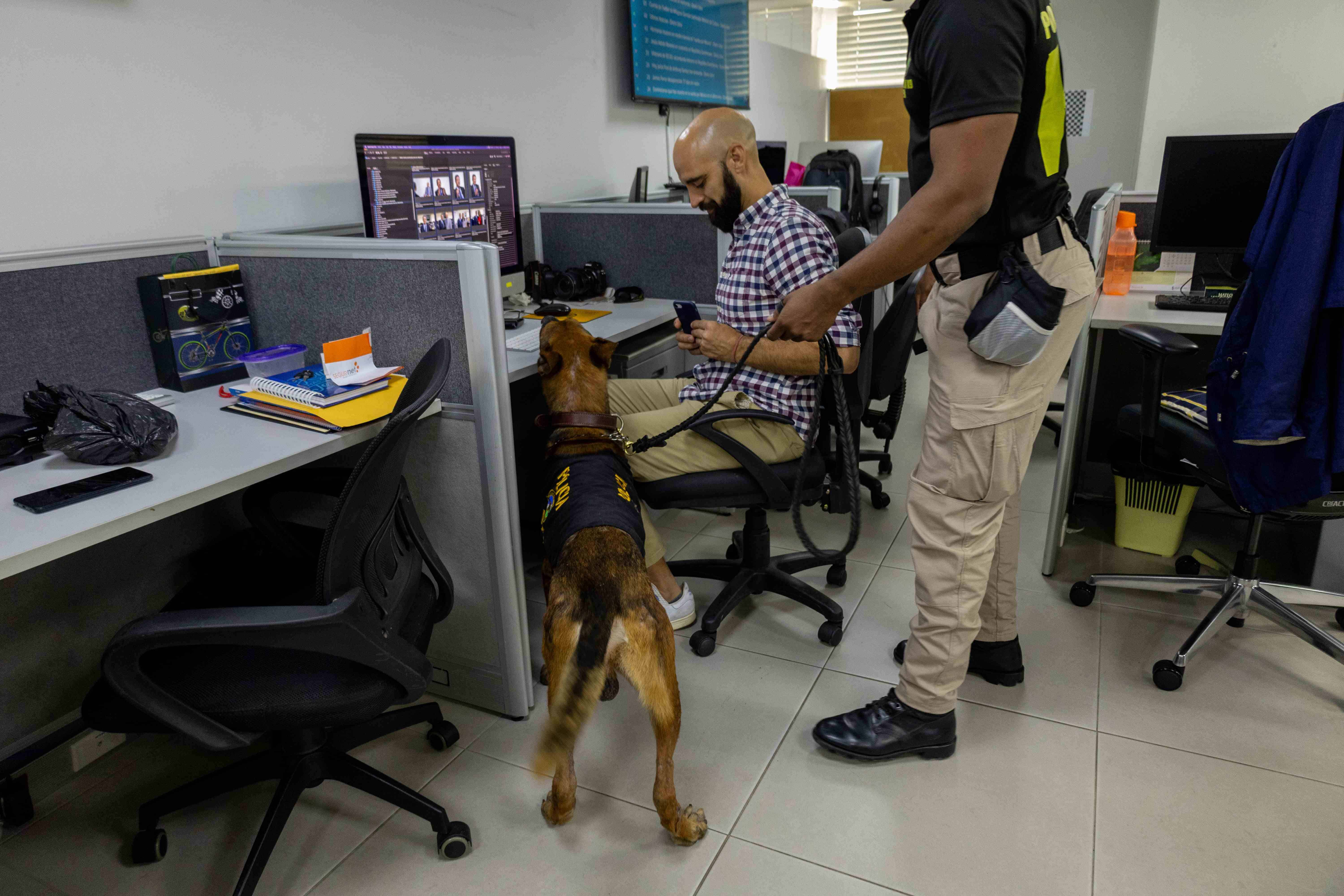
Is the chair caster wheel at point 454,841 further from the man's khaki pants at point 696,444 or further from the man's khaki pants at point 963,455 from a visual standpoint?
the man's khaki pants at point 963,455

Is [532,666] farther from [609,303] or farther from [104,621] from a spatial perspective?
[609,303]

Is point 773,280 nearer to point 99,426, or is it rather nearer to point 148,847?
point 99,426

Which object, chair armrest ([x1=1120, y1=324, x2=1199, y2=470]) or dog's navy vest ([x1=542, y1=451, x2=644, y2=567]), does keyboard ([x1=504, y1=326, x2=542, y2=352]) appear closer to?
dog's navy vest ([x1=542, y1=451, x2=644, y2=567])

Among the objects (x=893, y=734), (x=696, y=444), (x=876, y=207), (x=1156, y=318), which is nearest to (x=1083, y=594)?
(x=1156, y=318)

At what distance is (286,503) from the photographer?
1629 millimetres

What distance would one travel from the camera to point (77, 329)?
5.24ft

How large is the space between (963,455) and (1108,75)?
515 centimetres

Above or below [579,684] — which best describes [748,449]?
above

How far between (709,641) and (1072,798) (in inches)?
31.6

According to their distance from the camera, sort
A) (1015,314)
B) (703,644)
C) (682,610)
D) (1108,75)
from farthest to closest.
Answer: (1108,75) < (682,610) < (703,644) < (1015,314)

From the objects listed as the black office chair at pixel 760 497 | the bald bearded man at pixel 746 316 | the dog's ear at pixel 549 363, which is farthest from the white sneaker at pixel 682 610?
the dog's ear at pixel 549 363

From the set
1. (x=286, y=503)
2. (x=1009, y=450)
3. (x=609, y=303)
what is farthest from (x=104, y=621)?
→ (x=1009, y=450)

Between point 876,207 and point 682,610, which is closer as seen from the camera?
point 682,610

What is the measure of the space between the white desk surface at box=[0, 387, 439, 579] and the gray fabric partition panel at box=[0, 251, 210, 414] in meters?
0.19
